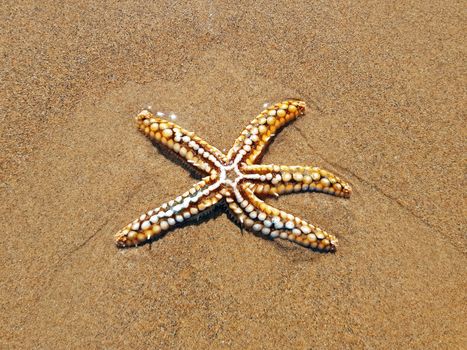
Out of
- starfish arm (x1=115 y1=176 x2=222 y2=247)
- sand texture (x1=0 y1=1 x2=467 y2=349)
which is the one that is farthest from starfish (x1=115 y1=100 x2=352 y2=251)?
sand texture (x1=0 y1=1 x2=467 y2=349)

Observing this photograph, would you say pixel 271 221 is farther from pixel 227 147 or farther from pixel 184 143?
pixel 184 143

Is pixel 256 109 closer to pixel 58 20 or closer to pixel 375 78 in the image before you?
pixel 375 78

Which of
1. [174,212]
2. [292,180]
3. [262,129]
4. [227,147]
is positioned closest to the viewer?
[174,212]

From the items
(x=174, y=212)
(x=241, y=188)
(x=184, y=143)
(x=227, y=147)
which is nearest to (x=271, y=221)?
(x=241, y=188)

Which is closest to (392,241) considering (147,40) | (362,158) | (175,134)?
(362,158)

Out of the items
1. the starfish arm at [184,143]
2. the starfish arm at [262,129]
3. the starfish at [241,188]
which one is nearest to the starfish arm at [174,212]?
→ the starfish at [241,188]

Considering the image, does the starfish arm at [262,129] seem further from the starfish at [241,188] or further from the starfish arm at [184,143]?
the starfish arm at [184,143]
